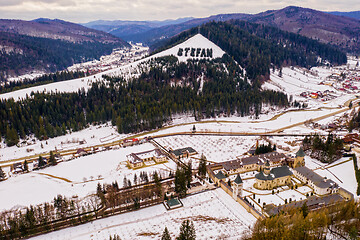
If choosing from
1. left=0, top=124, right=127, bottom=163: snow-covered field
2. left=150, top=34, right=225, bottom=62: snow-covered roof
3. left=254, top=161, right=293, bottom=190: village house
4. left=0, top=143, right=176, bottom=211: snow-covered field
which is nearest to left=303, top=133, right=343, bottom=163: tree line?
left=254, top=161, right=293, bottom=190: village house

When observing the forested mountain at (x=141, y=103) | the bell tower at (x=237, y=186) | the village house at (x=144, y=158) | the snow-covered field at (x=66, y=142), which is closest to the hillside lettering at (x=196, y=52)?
the forested mountain at (x=141, y=103)

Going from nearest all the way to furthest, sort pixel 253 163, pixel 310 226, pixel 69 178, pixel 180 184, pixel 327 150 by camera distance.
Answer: pixel 310 226 → pixel 180 184 → pixel 253 163 → pixel 69 178 → pixel 327 150

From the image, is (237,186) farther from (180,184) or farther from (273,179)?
(180,184)

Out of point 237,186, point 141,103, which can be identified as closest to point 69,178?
point 237,186

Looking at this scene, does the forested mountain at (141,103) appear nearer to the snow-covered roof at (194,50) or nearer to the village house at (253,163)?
the snow-covered roof at (194,50)

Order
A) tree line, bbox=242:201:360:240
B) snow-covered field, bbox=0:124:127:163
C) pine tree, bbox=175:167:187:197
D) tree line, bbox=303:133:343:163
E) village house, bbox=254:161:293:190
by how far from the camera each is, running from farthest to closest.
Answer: snow-covered field, bbox=0:124:127:163 → tree line, bbox=303:133:343:163 → village house, bbox=254:161:293:190 → pine tree, bbox=175:167:187:197 → tree line, bbox=242:201:360:240

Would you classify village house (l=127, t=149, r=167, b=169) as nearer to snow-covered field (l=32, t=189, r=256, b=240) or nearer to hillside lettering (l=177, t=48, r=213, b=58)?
snow-covered field (l=32, t=189, r=256, b=240)

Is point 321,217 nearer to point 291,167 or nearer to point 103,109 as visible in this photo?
point 291,167
